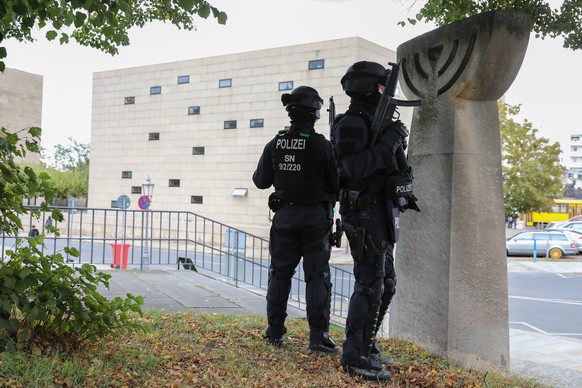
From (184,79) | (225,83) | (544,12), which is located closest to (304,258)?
(544,12)

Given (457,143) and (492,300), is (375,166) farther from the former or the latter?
(492,300)

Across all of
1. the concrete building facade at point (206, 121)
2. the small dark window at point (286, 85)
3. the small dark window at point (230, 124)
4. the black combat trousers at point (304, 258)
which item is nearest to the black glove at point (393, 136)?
the black combat trousers at point (304, 258)

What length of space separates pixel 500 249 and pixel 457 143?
3.27 feet

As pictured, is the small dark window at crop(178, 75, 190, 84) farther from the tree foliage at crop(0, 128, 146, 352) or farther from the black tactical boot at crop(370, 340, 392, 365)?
the black tactical boot at crop(370, 340, 392, 365)

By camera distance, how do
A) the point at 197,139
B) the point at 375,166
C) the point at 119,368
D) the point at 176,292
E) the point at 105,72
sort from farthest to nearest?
the point at 105,72, the point at 197,139, the point at 176,292, the point at 375,166, the point at 119,368

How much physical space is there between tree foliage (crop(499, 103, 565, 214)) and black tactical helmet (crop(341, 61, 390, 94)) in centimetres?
3246

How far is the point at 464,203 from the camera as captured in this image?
4820 mm

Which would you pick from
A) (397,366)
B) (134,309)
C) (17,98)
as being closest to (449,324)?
(397,366)

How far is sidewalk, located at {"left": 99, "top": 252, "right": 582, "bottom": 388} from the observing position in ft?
21.2

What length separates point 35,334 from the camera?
3.50 meters

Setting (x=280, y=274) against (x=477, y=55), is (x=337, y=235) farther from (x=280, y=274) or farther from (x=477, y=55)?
(x=477, y=55)

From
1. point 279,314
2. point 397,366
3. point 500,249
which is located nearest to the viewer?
point 397,366

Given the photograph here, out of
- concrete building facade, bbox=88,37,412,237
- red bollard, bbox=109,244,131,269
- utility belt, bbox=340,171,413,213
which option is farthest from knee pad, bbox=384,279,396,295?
concrete building facade, bbox=88,37,412,237

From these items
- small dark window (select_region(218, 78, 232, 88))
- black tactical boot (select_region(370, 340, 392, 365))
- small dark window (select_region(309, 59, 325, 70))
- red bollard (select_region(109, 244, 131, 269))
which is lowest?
red bollard (select_region(109, 244, 131, 269))
